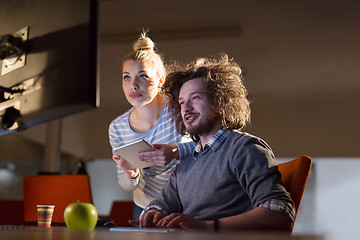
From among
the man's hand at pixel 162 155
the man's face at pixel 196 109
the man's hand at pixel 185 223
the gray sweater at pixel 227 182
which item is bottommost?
the man's hand at pixel 185 223

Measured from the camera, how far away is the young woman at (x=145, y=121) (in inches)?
77.4

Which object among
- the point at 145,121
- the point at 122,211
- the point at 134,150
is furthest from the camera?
the point at 122,211

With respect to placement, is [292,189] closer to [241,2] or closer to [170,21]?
[241,2]

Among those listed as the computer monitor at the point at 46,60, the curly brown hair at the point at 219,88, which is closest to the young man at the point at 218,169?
the curly brown hair at the point at 219,88

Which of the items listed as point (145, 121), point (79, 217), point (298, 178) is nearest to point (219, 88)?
point (298, 178)

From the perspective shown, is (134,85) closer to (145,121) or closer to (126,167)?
(145,121)

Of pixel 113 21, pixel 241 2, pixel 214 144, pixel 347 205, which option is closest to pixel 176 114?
pixel 214 144

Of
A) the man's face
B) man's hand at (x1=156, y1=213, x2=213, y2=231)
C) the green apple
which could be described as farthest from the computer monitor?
the man's face

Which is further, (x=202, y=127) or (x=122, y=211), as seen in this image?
(x=122, y=211)

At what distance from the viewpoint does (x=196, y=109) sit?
1.58 m

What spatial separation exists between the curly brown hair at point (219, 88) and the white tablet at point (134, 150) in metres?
0.20

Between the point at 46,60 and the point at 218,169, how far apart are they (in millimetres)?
714

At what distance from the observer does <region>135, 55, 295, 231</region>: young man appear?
1.17 m

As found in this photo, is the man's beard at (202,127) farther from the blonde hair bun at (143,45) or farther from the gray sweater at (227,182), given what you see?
the blonde hair bun at (143,45)
